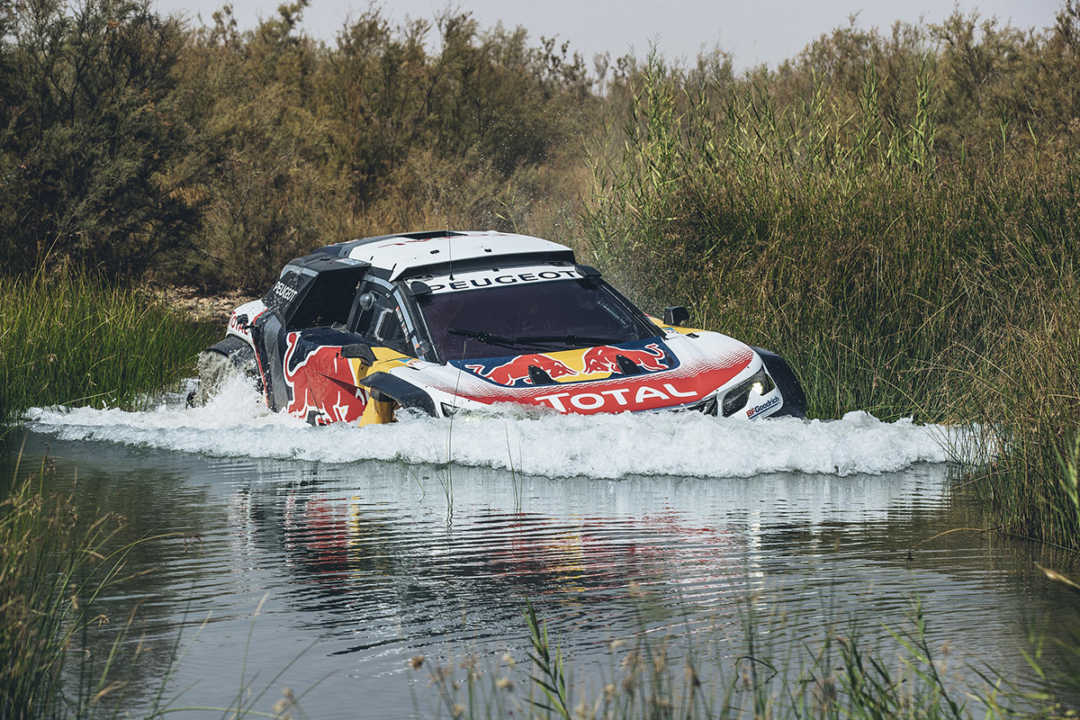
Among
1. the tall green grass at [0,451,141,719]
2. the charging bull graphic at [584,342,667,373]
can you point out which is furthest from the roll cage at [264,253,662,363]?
the tall green grass at [0,451,141,719]

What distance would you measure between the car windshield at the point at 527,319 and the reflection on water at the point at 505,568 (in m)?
0.94

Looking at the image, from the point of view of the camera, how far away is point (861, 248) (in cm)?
1236

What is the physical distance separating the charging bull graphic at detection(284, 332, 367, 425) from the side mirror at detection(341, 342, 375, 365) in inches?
8.0

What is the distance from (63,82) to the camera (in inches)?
942

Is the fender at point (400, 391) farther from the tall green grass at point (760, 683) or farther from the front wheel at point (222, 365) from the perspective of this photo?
the tall green grass at point (760, 683)

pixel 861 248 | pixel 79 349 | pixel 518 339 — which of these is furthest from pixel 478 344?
pixel 79 349

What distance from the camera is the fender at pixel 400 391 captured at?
9.79m

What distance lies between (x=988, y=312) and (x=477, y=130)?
25493mm

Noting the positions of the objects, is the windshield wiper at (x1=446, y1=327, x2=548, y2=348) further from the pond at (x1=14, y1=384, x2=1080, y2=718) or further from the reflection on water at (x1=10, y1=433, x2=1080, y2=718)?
the reflection on water at (x1=10, y1=433, x2=1080, y2=718)

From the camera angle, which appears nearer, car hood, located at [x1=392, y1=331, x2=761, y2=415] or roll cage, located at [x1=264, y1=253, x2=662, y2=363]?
car hood, located at [x1=392, y1=331, x2=761, y2=415]

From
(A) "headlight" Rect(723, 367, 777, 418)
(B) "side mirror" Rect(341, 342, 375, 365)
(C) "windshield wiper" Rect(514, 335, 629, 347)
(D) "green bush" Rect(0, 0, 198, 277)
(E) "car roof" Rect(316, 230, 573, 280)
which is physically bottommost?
(A) "headlight" Rect(723, 367, 777, 418)

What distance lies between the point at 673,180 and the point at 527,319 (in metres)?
4.84

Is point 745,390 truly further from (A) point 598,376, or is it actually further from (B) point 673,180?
(B) point 673,180

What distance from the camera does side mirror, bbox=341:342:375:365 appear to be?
1038cm
